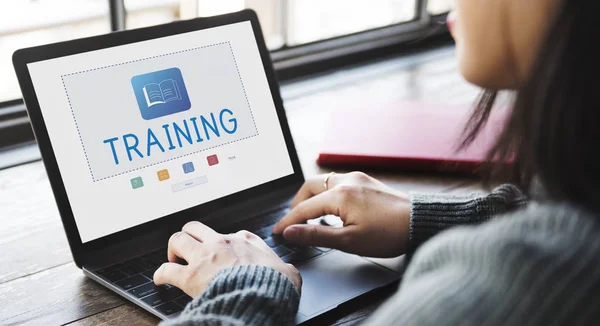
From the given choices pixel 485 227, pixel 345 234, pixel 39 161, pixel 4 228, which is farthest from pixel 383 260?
pixel 39 161

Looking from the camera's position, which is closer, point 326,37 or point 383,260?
point 383,260

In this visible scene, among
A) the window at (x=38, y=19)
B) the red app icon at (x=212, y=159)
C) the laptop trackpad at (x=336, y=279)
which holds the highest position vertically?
the window at (x=38, y=19)

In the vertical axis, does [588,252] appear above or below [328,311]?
Result: above

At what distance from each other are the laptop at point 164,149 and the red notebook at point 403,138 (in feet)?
0.58

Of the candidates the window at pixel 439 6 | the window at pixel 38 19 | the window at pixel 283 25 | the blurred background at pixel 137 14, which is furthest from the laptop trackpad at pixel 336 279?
the window at pixel 38 19

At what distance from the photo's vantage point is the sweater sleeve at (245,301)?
726 millimetres

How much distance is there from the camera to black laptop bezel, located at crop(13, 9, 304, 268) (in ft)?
3.16

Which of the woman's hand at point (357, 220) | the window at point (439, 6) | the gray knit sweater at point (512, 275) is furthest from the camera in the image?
the window at point (439, 6)

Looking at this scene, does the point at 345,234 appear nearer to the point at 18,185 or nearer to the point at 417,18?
the point at 18,185

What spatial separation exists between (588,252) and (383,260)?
484mm

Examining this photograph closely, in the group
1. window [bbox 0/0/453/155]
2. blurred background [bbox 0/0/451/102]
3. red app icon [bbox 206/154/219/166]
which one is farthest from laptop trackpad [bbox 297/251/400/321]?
blurred background [bbox 0/0/451/102]

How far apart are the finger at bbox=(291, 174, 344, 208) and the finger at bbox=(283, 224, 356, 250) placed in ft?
0.36

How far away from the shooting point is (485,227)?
563 mm

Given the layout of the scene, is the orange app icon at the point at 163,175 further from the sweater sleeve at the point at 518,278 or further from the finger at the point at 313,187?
the sweater sleeve at the point at 518,278
